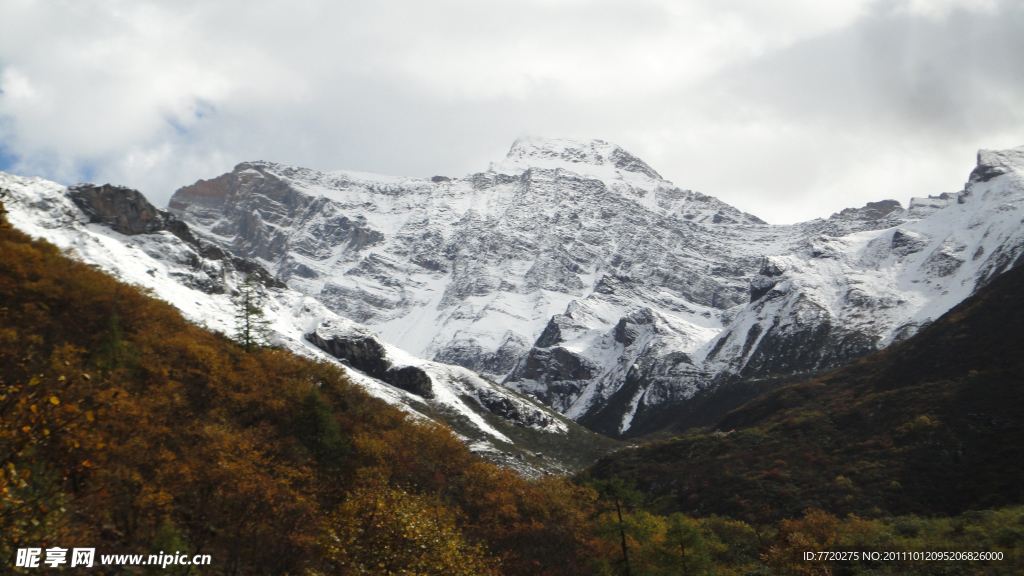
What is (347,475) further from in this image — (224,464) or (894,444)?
(894,444)

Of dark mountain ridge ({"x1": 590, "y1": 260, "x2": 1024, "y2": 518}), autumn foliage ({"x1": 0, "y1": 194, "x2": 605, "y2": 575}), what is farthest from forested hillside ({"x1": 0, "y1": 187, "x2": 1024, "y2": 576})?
dark mountain ridge ({"x1": 590, "y1": 260, "x2": 1024, "y2": 518})

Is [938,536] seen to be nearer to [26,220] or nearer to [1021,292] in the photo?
[1021,292]

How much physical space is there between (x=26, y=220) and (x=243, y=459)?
19168 cm

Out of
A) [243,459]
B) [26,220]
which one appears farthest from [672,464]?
[26,220]

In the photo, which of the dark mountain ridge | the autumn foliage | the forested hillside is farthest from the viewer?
the dark mountain ridge

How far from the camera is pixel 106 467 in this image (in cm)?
3155

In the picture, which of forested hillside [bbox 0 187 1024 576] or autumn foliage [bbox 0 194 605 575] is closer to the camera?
autumn foliage [bbox 0 194 605 575]

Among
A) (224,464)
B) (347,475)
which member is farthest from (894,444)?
(224,464)

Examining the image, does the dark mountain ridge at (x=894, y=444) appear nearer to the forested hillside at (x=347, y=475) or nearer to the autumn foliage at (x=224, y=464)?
the forested hillside at (x=347, y=475)

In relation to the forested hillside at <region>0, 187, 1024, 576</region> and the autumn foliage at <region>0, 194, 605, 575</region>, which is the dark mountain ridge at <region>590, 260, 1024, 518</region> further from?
the autumn foliage at <region>0, 194, 605, 575</region>

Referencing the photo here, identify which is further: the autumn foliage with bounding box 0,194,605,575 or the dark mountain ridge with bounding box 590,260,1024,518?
the dark mountain ridge with bounding box 590,260,1024,518

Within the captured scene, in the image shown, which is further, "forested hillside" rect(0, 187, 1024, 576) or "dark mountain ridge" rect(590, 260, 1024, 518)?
"dark mountain ridge" rect(590, 260, 1024, 518)

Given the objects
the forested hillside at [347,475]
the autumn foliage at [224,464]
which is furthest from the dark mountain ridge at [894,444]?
Answer: the autumn foliage at [224,464]

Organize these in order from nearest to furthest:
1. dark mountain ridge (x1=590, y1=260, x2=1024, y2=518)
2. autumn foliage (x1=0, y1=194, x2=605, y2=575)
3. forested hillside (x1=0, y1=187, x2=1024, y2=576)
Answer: autumn foliage (x1=0, y1=194, x2=605, y2=575), forested hillside (x1=0, y1=187, x2=1024, y2=576), dark mountain ridge (x1=590, y1=260, x2=1024, y2=518)
